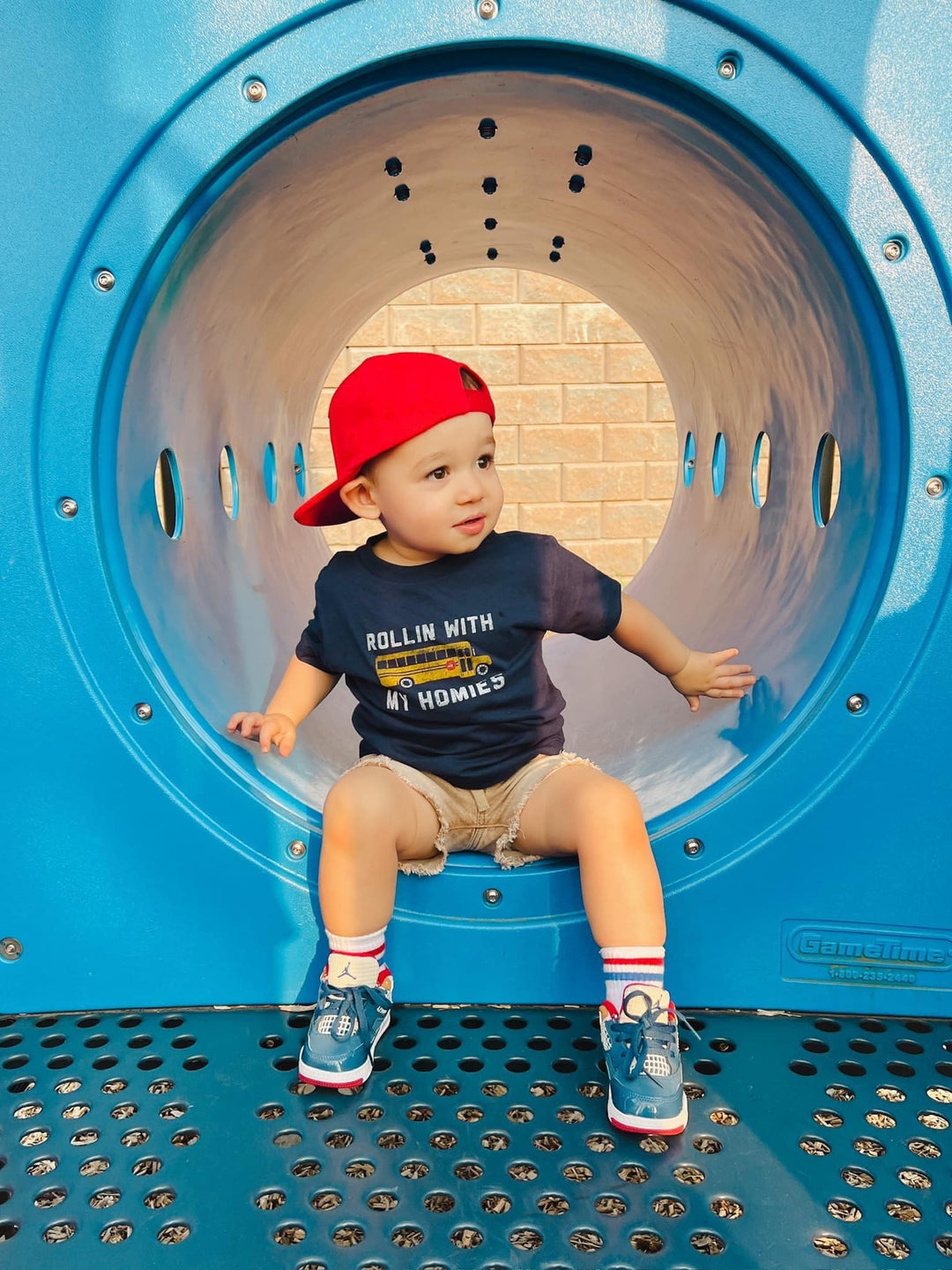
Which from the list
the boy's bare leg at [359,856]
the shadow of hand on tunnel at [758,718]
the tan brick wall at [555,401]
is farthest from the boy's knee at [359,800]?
the tan brick wall at [555,401]

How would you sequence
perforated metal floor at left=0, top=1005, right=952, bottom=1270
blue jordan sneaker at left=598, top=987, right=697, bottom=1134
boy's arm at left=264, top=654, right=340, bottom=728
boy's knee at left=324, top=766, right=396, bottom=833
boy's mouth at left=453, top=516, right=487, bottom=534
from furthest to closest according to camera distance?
boy's arm at left=264, top=654, right=340, bottom=728
boy's mouth at left=453, top=516, right=487, bottom=534
boy's knee at left=324, top=766, right=396, bottom=833
blue jordan sneaker at left=598, top=987, right=697, bottom=1134
perforated metal floor at left=0, top=1005, right=952, bottom=1270

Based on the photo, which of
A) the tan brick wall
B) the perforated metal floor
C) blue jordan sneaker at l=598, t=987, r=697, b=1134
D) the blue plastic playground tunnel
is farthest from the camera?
the tan brick wall

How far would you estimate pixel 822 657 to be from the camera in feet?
4.54

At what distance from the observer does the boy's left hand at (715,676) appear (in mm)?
1508

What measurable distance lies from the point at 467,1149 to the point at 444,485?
0.75m

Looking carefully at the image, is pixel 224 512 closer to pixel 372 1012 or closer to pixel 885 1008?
pixel 372 1012

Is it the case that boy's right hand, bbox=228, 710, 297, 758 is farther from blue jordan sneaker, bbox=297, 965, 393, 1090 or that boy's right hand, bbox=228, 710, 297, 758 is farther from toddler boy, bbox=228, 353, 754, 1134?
blue jordan sneaker, bbox=297, 965, 393, 1090

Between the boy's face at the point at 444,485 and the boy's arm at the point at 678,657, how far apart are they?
0.23 m

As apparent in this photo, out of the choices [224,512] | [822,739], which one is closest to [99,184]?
[224,512]

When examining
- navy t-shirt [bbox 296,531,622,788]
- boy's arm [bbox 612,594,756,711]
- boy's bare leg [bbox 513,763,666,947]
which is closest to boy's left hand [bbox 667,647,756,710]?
boy's arm [bbox 612,594,756,711]

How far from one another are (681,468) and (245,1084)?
1.93 m

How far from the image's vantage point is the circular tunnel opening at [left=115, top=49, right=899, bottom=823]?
1343 mm

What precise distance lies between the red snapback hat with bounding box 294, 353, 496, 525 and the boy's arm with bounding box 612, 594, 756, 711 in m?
0.33

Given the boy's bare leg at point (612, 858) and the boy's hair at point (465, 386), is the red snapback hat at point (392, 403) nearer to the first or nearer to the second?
the boy's hair at point (465, 386)
